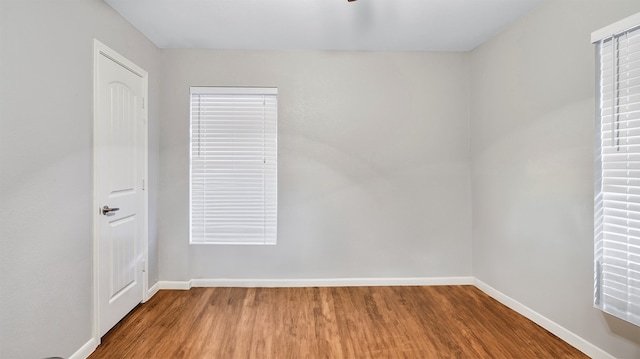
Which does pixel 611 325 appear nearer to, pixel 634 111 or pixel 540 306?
pixel 540 306

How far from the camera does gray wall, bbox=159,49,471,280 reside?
3219mm

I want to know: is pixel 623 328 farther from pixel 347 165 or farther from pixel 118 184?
pixel 118 184

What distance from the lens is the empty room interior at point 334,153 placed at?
175 cm

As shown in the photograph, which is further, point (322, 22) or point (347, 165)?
point (347, 165)

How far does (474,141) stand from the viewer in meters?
3.28

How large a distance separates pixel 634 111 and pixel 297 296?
292cm

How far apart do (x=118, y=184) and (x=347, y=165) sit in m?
2.17

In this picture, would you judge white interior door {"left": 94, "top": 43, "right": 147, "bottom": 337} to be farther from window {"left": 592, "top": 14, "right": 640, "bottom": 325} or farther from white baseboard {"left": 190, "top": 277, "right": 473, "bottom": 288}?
window {"left": 592, "top": 14, "right": 640, "bottom": 325}

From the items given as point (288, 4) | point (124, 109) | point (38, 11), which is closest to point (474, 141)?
point (288, 4)

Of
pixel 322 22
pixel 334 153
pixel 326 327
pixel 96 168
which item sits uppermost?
pixel 322 22

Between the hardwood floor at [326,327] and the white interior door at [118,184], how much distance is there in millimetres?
300

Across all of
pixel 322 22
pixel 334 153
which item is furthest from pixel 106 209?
pixel 322 22

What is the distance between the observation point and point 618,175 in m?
1.81

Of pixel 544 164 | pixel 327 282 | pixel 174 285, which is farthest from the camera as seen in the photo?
pixel 327 282
